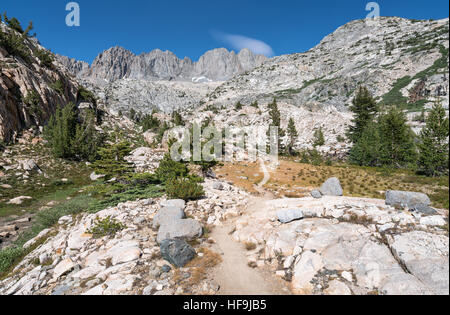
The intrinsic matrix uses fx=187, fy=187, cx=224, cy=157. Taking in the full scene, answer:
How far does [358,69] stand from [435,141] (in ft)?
439

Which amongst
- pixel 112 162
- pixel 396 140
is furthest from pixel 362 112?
pixel 112 162

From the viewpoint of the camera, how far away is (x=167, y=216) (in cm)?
980

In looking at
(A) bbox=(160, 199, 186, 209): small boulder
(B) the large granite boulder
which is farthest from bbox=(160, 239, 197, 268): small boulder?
(B) the large granite boulder

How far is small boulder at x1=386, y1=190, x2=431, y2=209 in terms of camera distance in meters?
6.23

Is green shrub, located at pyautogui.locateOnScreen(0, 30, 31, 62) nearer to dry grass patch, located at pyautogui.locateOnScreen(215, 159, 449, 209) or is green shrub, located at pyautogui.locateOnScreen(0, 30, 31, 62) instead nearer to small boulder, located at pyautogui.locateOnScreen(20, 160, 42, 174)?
small boulder, located at pyautogui.locateOnScreen(20, 160, 42, 174)

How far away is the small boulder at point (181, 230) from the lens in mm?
8451

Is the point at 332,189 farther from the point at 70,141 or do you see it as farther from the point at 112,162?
the point at 70,141

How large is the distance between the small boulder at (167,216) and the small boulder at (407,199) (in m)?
9.47

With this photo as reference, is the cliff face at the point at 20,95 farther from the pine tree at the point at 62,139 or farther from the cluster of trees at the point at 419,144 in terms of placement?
the cluster of trees at the point at 419,144

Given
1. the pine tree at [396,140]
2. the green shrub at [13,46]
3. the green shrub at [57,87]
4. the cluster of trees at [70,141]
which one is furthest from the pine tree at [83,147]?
the pine tree at [396,140]
